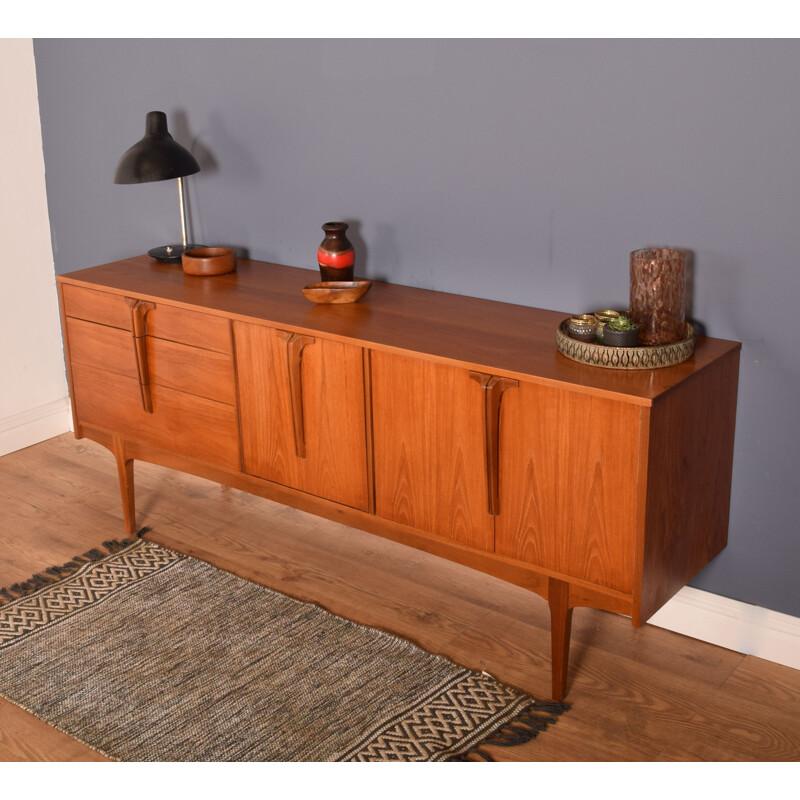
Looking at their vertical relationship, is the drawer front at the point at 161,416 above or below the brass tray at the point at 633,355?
below

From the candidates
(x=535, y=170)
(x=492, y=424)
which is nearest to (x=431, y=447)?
(x=492, y=424)

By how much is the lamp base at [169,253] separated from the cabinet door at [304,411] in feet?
2.12

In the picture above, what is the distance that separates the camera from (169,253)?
3201 millimetres

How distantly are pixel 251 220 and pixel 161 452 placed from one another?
787 millimetres

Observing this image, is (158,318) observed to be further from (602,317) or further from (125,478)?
(602,317)

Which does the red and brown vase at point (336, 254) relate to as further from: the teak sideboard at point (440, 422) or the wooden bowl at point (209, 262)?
the wooden bowl at point (209, 262)

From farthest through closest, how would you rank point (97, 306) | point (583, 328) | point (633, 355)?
point (97, 306)
point (583, 328)
point (633, 355)

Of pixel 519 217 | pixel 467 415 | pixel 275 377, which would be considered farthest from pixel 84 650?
pixel 519 217

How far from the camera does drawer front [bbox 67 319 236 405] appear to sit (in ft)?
9.09

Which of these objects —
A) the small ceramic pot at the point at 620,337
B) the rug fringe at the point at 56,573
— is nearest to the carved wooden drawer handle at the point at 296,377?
the small ceramic pot at the point at 620,337

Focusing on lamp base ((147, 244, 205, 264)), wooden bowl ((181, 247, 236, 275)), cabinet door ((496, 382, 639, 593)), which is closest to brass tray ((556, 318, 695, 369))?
cabinet door ((496, 382, 639, 593))

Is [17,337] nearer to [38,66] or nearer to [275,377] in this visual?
[38,66]

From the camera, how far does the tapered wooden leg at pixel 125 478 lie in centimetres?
316

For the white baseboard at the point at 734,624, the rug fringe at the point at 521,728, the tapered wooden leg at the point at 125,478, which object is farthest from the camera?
the tapered wooden leg at the point at 125,478
